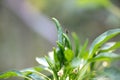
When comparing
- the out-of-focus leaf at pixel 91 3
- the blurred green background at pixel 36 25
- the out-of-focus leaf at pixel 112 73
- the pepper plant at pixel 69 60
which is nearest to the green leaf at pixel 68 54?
the pepper plant at pixel 69 60

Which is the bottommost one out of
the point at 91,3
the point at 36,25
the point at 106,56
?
the point at 106,56

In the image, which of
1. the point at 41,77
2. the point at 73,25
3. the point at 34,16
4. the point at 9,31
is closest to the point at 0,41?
Result: the point at 9,31

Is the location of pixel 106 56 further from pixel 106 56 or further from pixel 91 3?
pixel 91 3

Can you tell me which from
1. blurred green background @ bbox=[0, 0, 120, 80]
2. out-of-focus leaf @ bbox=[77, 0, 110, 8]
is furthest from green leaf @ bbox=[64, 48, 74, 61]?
blurred green background @ bbox=[0, 0, 120, 80]

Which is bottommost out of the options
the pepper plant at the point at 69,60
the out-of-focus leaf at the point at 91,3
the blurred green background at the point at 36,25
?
the pepper plant at the point at 69,60

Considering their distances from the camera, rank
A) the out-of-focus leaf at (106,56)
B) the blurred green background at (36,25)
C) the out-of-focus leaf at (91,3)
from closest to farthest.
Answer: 1. the out-of-focus leaf at (106,56)
2. the out-of-focus leaf at (91,3)
3. the blurred green background at (36,25)

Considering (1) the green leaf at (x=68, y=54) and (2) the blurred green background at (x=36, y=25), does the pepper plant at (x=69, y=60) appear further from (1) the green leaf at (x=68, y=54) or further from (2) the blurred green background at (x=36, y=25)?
(2) the blurred green background at (x=36, y=25)

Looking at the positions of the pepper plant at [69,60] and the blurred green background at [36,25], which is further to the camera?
the blurred green background at [36,25]

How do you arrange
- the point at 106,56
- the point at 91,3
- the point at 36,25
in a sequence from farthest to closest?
the point at 36,25
the point at 91,3
the point at 106,56

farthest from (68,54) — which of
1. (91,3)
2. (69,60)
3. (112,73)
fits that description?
(91,3)
